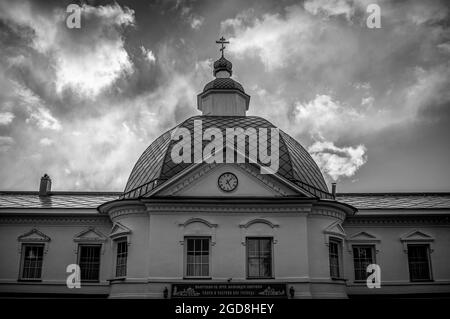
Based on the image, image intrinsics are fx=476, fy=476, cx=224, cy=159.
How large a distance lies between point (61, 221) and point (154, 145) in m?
6.50

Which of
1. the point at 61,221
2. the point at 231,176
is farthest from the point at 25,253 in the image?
the point at 231,176

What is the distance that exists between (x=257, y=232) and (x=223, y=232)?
1544 millimetres

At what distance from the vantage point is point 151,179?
2394cm

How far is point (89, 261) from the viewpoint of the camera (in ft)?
81.0

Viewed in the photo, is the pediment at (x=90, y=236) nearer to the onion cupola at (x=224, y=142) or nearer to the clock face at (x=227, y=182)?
the onion cupola at (x=224, y=142)

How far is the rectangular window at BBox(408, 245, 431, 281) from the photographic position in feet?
82.0

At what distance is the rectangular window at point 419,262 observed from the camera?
25.0 meters

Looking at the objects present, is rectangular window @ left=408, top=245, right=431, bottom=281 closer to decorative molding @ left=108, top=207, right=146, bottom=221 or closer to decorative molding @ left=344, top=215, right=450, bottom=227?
decorative molding @ left=344, top=215, right=450, bottom=227

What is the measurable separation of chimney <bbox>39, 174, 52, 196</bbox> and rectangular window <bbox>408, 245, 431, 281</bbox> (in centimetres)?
2195

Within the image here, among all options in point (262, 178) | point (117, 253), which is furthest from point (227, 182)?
point (117, 253)

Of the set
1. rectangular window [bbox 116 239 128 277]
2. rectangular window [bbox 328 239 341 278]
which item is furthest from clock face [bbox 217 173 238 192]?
rectangular window [bbox 328 239 341 278]

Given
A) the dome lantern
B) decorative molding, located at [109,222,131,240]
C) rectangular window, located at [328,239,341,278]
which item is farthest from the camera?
the dome lantern
